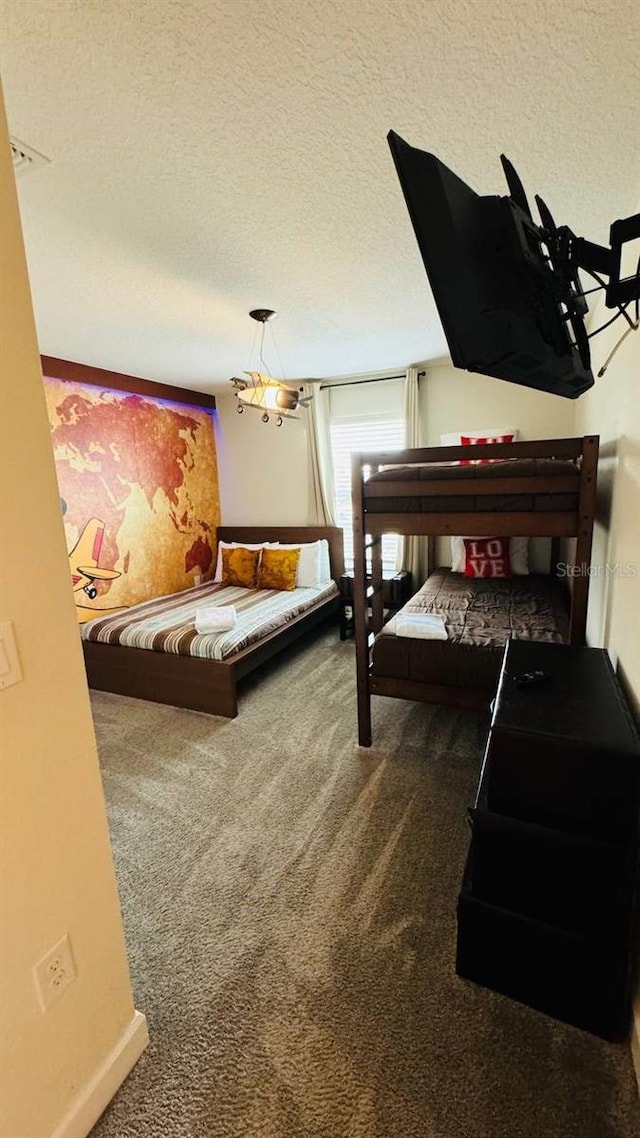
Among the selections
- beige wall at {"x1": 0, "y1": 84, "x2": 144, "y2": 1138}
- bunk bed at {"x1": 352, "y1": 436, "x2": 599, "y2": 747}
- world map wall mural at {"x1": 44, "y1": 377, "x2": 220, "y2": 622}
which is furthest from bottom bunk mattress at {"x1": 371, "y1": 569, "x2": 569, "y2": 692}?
world map wall mural at {"x1": 44, "y1": 377, "x2": 220, "y2": 622}

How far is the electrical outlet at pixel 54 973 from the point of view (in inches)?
37.2

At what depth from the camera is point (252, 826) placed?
6.59 ft

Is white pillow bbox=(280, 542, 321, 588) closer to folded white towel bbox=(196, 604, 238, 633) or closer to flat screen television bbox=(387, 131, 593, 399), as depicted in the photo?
folded white towel bbox=(196, 604, 238, 633)

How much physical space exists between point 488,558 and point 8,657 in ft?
11.2

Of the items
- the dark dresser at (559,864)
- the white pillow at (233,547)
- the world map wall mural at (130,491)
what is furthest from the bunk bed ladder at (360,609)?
the white pillow at (233,547)

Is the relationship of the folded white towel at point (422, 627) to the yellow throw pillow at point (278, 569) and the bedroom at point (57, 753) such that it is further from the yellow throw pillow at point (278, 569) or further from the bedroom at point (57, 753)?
Result: the yellow throw pillow at point (278, 569)

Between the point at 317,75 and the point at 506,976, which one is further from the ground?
the point at 317,75

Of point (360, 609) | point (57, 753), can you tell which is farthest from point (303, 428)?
point (57, 753)

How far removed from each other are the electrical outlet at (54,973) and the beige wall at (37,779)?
0.05 feet

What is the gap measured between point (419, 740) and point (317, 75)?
270 centimetres

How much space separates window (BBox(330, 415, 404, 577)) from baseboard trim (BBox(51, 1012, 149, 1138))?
3.46 meters

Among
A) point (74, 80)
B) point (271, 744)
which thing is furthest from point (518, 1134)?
point (74, 80)

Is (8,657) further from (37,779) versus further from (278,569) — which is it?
(278,569)

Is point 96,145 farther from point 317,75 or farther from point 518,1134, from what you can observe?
point 518,1134
